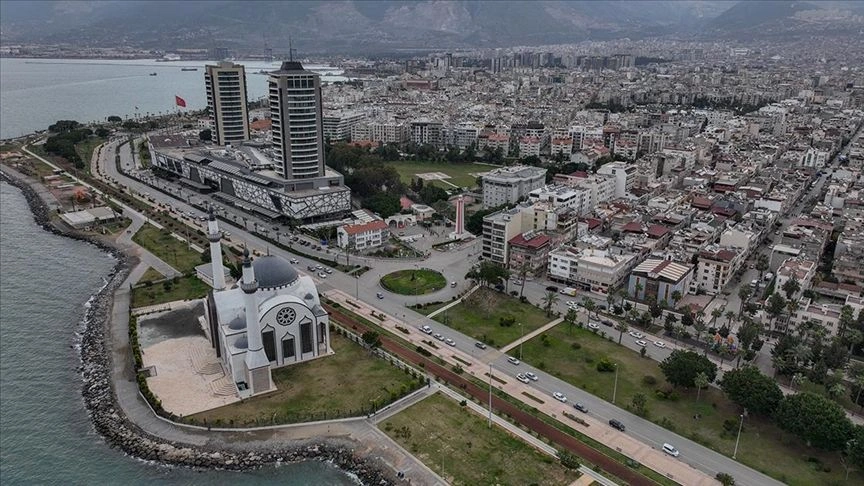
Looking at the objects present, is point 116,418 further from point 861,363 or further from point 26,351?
point 861,363

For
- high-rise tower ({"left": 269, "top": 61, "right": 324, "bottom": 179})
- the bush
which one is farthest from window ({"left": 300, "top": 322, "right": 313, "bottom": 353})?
high-rise tower ({"left": 269, "top": 61, "right": 324, "bottom": 179})

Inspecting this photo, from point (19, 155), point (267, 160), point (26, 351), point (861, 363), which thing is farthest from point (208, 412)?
point (19, 155)

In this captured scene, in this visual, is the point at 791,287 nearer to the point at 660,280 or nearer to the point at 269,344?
the point at 660,280

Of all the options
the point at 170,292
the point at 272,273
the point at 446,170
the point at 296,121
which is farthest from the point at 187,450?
the point at 446,170

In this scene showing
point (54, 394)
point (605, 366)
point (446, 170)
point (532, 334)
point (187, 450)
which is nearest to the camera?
point (187, 450)

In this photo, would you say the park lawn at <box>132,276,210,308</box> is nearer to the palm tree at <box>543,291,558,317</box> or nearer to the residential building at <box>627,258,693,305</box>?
the palm tree at <box>543,291,558,317</box>

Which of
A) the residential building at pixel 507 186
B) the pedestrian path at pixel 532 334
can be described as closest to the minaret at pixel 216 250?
the pedestrian path at pixel 532 334

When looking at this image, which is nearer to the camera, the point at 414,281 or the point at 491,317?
the point at 491,317

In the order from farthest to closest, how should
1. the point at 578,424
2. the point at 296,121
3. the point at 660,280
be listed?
the point at 296,121
the point at 660,280
the point at 578,424
